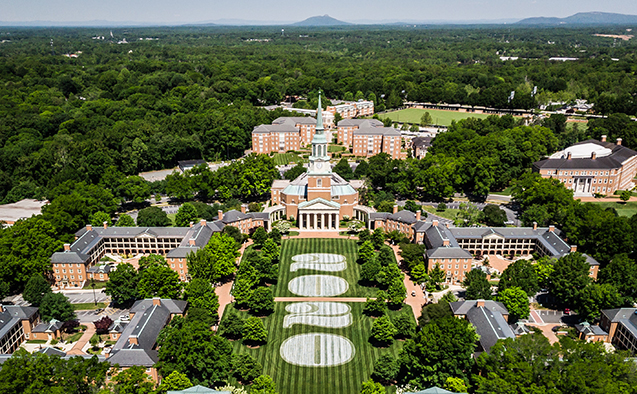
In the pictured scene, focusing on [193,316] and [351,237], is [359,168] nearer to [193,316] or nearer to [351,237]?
[351,237]

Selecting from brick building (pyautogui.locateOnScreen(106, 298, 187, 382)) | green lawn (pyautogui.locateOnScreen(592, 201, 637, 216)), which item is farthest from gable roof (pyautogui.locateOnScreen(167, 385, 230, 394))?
green lawn (pyautogui.locateOnScreen(592, 201, 637, 216))

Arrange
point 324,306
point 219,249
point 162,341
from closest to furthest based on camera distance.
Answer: point 162,341 < point 324,306 < point 219,249

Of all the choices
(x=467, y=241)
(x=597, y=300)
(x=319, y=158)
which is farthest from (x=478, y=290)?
(x=319, y=158)

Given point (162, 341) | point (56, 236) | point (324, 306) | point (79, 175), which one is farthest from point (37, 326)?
point (79, 175)

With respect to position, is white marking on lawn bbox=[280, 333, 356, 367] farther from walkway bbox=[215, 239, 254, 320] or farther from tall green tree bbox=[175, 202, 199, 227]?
tall green tree bbox=[175, 202, 199, 227]

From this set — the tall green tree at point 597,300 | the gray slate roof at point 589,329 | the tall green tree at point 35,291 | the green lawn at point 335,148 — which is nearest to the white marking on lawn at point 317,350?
the gray slate roof at point 589,329

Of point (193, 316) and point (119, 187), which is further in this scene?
point (119, 187)
